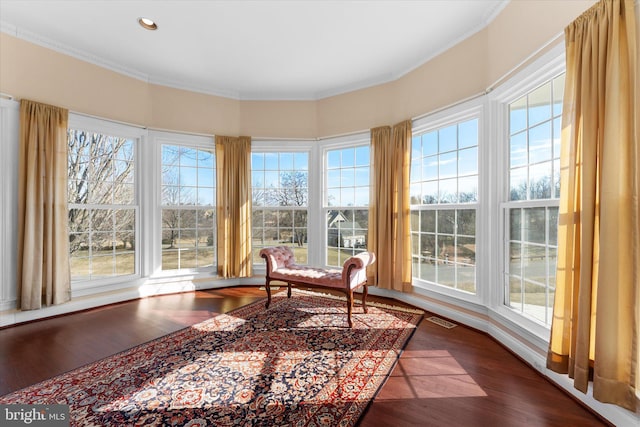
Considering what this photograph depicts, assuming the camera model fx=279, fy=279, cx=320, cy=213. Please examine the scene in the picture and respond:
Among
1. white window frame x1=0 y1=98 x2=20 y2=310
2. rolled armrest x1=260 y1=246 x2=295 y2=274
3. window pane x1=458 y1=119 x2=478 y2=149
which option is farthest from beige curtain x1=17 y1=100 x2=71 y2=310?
window pane x1=458 y1=119 x2=478 y2=149

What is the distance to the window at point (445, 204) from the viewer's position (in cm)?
310

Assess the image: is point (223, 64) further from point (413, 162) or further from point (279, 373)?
point (279, 373)

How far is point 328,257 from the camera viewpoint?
4602 mm

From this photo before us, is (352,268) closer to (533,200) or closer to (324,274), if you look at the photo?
(324,274)

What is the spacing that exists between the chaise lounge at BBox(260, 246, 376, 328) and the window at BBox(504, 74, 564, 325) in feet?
4.67

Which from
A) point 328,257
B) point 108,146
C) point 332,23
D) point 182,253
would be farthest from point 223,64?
point 328,257

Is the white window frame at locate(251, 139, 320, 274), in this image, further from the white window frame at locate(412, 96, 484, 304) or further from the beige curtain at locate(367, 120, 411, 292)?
the white window frame at locate(412, 96, 484, 304)

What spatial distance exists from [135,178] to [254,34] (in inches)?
104

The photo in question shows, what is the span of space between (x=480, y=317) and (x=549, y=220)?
125 cm

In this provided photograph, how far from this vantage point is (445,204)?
10.9 ft

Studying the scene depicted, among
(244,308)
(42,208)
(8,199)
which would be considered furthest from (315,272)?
(8,199)

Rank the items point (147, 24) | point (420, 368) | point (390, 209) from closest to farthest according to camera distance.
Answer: point (420, 368), point (147, 24), point (390, 209)

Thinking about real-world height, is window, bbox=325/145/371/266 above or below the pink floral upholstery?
A: above

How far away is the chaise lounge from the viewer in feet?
9.78
